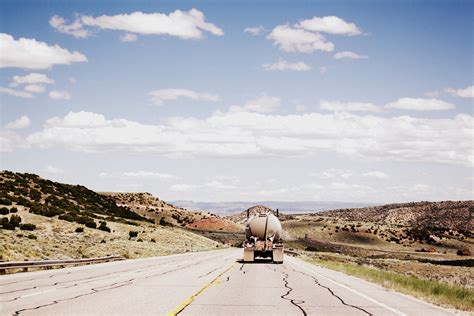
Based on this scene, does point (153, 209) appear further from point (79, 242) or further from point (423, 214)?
point (79, 242)

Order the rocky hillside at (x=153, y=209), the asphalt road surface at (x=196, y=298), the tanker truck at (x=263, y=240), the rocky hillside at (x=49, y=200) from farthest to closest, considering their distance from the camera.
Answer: the rocky hillside at (x=153, y=209)
the rocky hillside at (x=49, y=200)
the tanker truck at (x=263, y=240)
the asphalt road surface at (x=196, y=298)

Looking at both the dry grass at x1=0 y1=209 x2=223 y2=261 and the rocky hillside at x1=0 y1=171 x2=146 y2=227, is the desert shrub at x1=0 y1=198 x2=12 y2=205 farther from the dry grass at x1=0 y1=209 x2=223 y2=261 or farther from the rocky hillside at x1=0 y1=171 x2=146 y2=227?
the dry grass at x1=0 y1=209 x2=223 y2=261

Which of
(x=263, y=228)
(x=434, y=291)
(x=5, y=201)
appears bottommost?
(x=434, y=291)

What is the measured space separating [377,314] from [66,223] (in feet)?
175

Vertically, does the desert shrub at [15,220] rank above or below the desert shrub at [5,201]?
below

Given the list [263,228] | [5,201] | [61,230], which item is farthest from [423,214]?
[263,228]

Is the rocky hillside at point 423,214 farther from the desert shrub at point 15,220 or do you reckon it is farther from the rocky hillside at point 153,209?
the desert shrub at point 15,220

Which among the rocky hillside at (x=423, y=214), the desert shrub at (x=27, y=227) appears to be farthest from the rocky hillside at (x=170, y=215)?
the desert shrub at (x=27, y=227)

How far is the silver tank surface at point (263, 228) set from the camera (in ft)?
122

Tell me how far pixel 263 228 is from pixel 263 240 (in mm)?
814

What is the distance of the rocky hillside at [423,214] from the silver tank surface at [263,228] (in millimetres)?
110420

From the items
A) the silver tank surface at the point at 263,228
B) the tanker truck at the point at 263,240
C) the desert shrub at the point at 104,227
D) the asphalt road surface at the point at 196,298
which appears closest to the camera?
the asphalt road surface at the point at 196,298

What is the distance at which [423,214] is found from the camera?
165750 millimetres

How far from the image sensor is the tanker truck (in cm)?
3688
